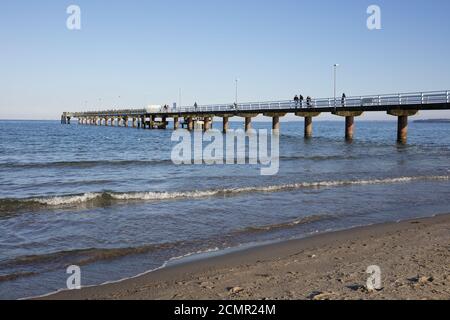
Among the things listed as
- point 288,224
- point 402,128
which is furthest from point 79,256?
point 402,128

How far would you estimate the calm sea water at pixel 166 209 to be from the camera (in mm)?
7578

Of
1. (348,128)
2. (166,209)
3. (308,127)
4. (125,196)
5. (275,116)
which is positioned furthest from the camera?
(275,116)

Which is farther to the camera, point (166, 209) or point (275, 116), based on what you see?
point (275, 116)

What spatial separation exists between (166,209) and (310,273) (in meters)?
6.37

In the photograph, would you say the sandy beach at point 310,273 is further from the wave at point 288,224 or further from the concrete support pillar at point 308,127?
the concrete support pillar at point 308,127

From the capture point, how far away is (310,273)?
629cm

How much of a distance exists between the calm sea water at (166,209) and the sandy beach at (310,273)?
2.22 feet

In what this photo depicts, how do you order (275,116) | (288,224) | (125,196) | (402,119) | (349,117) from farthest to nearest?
(275,116) → (349,117) → (402,119) → (125,196) → (288,224)

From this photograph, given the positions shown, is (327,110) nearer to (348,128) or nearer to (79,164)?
(348,128)

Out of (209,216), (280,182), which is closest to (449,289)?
(209,216)

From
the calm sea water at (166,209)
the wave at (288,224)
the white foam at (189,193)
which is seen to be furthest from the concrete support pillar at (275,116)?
the wave at (288,224)

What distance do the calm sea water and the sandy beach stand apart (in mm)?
675
